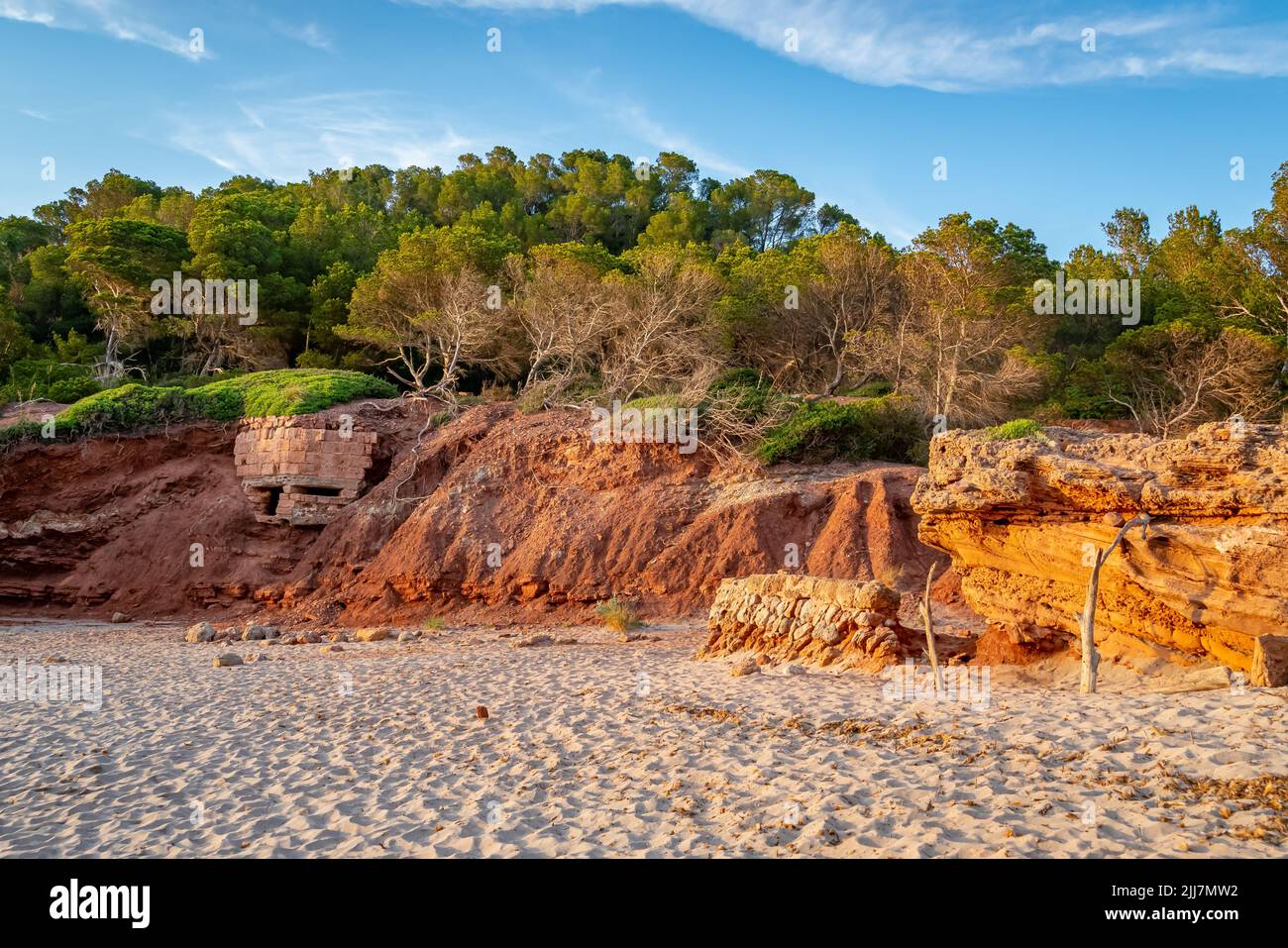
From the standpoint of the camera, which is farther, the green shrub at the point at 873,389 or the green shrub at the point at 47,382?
the green shrub at the point at 873,389

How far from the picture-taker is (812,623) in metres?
11.3

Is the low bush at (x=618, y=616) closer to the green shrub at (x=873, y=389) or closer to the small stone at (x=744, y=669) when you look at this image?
the small stone at (x=744, y=669)

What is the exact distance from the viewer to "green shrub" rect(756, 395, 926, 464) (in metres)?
20.5

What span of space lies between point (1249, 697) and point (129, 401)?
1025 inches

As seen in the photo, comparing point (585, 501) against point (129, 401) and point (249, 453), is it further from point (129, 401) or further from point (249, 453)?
point (129, 401)

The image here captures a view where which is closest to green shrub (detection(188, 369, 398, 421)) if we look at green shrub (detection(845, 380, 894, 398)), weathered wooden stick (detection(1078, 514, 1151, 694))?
green shrub (detection(845, 380, 894, 398))

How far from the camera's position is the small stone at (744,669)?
1063 centimetres

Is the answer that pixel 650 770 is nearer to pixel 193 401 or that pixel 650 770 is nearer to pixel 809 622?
pixel 809 622

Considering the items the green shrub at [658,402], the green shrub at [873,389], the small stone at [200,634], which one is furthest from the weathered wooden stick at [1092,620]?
the green shrub at [873,389]

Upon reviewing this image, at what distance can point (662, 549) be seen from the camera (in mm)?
18734

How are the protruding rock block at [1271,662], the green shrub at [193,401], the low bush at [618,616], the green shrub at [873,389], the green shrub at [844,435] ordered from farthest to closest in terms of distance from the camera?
the green shrub at [873,389], the green shrub at [193,401], the green shrub at [844,435], the low bush at [618,616], the protruding rock block at [1271,662]

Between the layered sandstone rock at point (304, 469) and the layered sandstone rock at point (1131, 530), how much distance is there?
1606 cm
